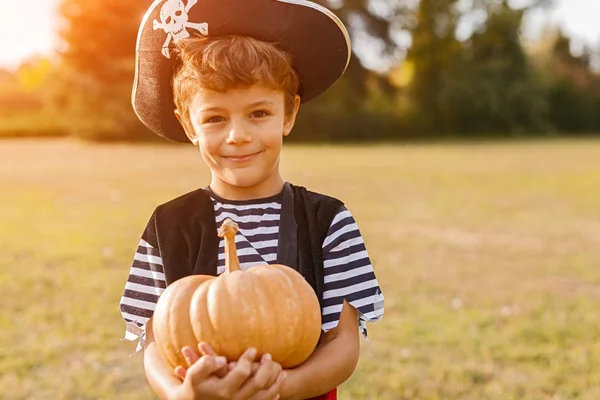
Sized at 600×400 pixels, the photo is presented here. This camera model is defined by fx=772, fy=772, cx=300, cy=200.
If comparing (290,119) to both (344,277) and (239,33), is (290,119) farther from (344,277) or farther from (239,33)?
(344,277)

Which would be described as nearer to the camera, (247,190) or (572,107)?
(247,190)

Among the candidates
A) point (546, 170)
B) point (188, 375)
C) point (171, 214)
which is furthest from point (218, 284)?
Answer: point (546, 170)

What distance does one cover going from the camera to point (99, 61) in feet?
124

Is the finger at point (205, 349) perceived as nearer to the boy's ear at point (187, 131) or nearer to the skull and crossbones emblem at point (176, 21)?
the boy's ear at point (187, 131)

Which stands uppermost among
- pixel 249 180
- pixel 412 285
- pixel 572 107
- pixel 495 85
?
pixel 249 180

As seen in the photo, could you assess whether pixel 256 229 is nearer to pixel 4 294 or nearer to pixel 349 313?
pixel 349 313

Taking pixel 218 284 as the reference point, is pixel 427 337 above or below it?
below

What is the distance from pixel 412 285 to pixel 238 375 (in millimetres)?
5702

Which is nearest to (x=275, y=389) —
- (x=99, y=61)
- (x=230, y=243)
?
(x=230, y=243)

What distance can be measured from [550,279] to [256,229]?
604cm

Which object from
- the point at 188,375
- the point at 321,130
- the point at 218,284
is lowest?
the point at 321,130

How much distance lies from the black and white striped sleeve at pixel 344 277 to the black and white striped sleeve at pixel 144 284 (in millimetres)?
515

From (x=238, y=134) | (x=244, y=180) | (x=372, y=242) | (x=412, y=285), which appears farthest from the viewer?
(x=372, y=242)

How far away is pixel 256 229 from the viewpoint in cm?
A: 241
